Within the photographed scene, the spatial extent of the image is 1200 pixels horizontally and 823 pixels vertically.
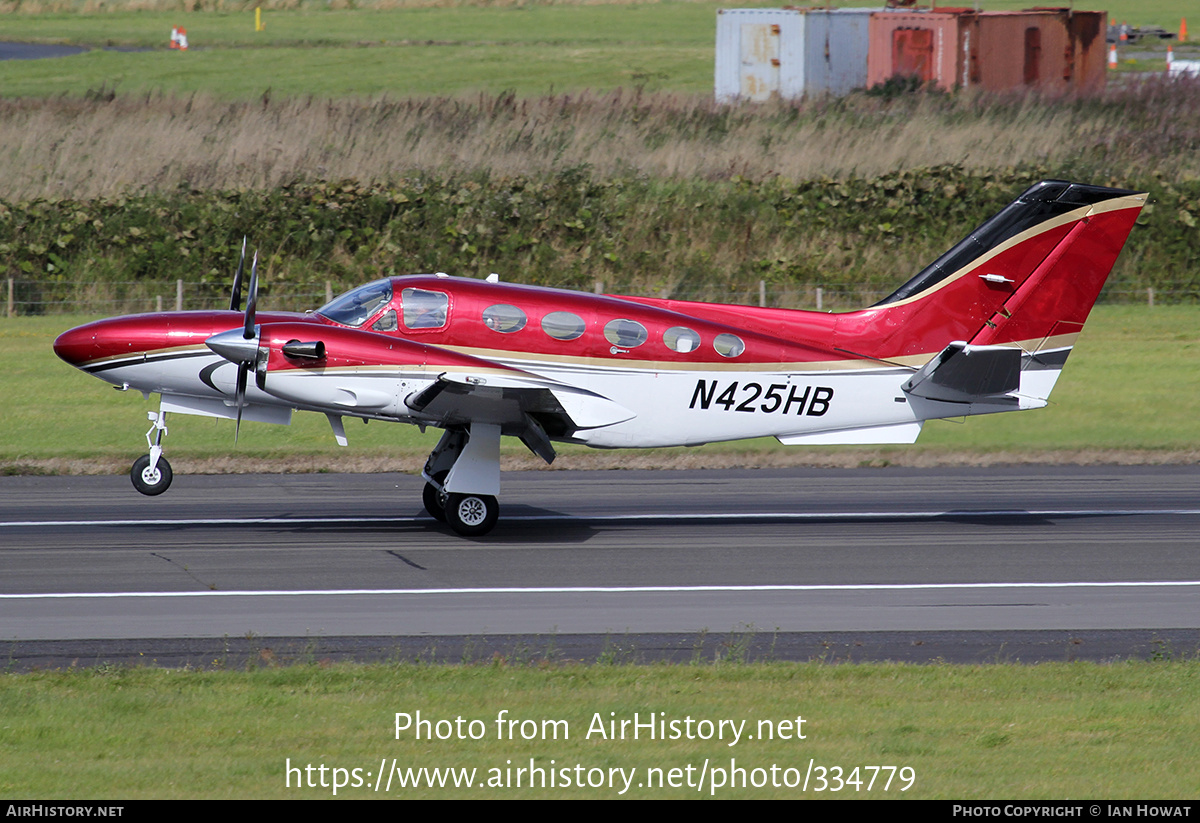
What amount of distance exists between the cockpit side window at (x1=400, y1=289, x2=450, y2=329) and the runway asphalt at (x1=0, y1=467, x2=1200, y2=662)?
249 centimetres

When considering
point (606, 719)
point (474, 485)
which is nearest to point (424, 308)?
point (474, 485)

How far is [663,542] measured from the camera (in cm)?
1574

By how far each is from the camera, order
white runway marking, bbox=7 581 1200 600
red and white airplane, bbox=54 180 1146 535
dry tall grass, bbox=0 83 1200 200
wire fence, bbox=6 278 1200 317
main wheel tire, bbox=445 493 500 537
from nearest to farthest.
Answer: white runway marking, bbox=7 581 1200 600, red and white airplane, bbox=54 180 1146 535, main wheel tire, bbox=445 493 500 537, wire fence, bbox=6 278 1200 317, dry tall grass, bbox=0 83 1200 200

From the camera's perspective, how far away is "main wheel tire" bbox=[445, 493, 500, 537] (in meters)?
15.7

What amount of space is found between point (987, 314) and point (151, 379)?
9.98 m

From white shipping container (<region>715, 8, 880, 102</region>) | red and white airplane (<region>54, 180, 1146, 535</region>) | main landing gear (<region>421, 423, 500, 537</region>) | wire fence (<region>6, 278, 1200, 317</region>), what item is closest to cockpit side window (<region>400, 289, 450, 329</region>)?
red and white airplane (<region>54, 180, 1146, 535</region>)

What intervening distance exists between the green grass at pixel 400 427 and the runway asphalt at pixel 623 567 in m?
1.26

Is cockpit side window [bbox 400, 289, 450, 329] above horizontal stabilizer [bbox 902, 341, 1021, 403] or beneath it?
above

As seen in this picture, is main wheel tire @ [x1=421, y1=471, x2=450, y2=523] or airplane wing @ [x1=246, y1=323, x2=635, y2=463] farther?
main wheel tire @ [x1=421, y1=471, x2=450, y2=523]

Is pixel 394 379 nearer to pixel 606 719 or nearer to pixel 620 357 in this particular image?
pixel 620 357

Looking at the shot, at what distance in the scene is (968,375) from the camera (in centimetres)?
1600

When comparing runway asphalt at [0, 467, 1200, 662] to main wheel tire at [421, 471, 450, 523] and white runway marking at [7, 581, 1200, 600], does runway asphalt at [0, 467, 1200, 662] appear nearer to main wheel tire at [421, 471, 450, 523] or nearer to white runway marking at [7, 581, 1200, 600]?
white runway marking at [7, 581, 1200, 600]

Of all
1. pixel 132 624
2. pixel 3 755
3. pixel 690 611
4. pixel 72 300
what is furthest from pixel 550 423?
pixel 72 300
